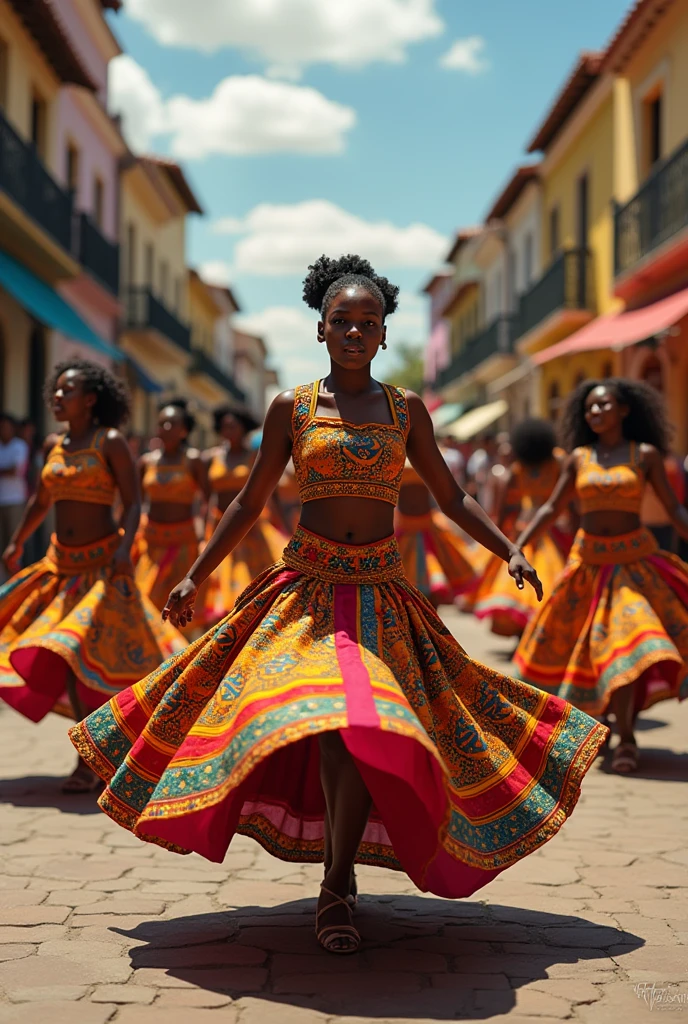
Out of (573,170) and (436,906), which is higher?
(573,170)

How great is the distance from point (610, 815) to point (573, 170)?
23161mm

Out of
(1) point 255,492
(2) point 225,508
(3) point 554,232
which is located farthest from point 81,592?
(3) point 554,232

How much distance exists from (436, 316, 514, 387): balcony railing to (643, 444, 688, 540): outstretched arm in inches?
1127

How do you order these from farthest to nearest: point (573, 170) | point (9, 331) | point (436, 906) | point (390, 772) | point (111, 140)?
point (111, 140) < point (573, 170) < point (9, 331) < point (436, 906) < point (390, 772)

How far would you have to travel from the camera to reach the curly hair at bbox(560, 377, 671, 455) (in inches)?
296

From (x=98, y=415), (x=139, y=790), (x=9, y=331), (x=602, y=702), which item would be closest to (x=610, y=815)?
(x=602, y=702)

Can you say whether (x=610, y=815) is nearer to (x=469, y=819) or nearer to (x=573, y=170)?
(x=469, y=819)

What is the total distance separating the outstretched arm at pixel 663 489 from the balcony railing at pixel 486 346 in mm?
28626

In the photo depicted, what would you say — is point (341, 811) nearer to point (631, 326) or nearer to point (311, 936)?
point (311, 936)

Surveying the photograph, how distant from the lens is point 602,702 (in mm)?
7000

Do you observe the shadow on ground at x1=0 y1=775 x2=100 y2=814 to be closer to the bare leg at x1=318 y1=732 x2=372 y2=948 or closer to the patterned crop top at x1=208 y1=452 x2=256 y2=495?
the bare leg at x1=318 y1=732 x2=372 y2=948

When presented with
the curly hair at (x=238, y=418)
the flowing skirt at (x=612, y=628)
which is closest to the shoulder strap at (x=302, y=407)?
the flowing skirt at (x=612, y=628)

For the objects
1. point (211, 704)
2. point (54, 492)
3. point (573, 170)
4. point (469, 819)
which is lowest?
point (469, 819)

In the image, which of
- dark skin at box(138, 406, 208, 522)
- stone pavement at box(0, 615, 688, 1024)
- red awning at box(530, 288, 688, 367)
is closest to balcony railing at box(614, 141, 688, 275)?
red awning at box(530, 288, 688, 367)
